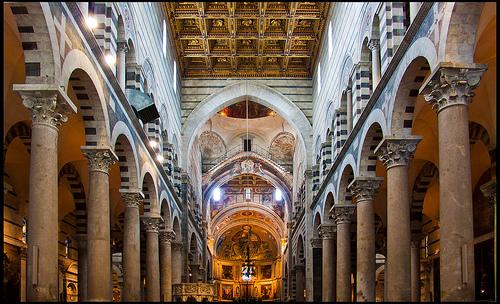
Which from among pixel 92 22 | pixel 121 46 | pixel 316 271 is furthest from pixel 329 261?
Answer: pixel 92 22

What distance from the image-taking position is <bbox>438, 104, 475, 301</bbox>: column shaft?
13.0 metres

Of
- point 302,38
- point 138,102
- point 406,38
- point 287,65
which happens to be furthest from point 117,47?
point 287,65

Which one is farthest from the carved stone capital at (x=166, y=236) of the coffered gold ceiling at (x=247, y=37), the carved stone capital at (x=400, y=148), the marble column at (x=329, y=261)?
the carved stone capital at (x=400, y=148)

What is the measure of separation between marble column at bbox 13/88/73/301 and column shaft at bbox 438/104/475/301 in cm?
713

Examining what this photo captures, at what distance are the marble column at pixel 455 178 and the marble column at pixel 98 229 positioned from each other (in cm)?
816

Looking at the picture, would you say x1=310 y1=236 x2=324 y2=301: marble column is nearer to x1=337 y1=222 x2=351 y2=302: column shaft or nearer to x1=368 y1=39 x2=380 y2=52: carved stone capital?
x1=337 y1=222 x2=351 y2=302: column shaft

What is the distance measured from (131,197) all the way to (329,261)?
421 inches

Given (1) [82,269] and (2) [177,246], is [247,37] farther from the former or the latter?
(1) [82,269]

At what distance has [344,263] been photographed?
85.8ft

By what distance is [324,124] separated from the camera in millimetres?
32062

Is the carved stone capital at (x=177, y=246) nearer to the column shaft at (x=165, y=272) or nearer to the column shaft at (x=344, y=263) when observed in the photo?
the column shaft at (x=165, y=272)

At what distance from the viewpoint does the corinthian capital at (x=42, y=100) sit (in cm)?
1348

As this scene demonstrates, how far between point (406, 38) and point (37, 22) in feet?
25.9

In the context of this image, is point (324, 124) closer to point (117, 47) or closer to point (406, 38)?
point (117, 47)
